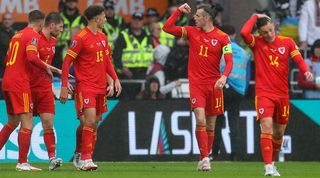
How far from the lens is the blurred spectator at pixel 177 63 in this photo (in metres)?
24.6

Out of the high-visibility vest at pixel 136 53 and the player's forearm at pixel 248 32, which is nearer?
the player's forearm at pixel 248 32

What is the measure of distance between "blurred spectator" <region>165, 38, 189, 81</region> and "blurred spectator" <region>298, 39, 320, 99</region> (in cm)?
236

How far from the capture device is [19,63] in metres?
18.4

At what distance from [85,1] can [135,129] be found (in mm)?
5560

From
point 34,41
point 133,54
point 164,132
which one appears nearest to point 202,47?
point 34,41

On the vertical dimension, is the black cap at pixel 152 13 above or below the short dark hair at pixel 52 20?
below

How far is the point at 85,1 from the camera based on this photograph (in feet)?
89.1

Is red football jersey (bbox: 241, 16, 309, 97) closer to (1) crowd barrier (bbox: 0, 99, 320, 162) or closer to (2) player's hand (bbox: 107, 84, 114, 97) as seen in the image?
(2) player's hand (bbox: 107, 84, 114, 97)

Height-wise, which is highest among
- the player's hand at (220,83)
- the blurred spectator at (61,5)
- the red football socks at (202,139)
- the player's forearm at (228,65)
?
the blurred spectator at (61,5)

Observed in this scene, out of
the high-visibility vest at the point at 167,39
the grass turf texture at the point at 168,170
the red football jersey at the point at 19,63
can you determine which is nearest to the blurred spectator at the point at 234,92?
the grass turf texture at the point at 168,170

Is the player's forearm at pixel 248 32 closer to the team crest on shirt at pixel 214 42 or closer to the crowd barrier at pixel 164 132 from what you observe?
the team crest on shirt at pixel 214 42

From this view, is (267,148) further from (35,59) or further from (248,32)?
(35,59)

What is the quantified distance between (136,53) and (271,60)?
754 centimetres

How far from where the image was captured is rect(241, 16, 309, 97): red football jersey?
1772cm
